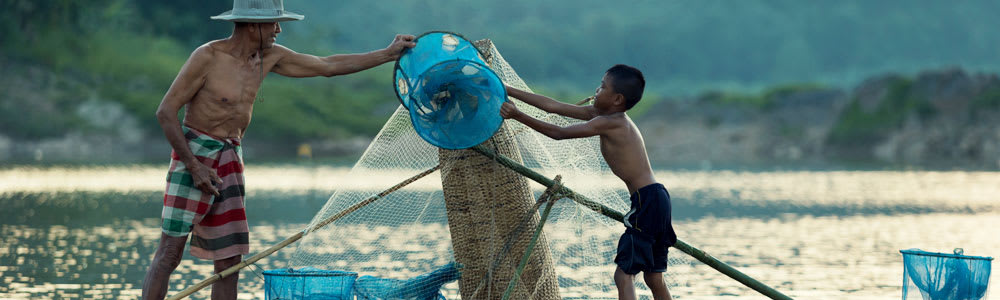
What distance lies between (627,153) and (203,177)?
7.00 ft

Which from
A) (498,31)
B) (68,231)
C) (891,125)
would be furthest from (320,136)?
(498,31)

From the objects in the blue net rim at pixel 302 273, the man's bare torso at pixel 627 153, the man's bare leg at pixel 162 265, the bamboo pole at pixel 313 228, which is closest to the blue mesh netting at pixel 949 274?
the man's bare torso at pixel 627 153

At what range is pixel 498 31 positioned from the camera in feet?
408

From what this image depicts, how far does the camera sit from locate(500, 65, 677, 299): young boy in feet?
19.2

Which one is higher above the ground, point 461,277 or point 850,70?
point 850,70

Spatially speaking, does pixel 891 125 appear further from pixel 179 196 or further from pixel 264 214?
pixel 179 196

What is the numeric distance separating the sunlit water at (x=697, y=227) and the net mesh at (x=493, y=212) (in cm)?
9

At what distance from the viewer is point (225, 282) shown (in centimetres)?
595

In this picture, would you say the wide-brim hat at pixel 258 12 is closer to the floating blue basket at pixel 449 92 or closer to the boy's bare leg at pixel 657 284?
the floating blue basket at pixel 449 92

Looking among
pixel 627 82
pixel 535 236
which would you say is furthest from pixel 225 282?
pixel 627 82

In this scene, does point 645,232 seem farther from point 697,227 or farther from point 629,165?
point 697,227

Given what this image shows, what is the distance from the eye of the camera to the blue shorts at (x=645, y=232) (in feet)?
19.2

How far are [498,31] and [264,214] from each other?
357 ft

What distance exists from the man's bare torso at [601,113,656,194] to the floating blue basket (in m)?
0.59
